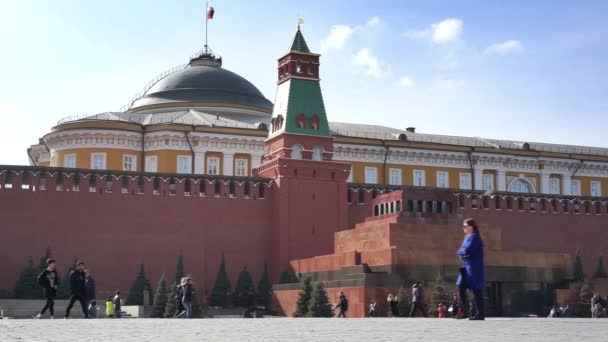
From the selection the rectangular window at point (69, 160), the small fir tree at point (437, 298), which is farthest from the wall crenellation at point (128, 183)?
the small fir tree at point (437, 298)

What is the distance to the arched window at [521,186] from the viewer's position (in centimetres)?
5181

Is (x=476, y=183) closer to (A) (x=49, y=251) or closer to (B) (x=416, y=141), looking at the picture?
(B) (x=416, y=141)

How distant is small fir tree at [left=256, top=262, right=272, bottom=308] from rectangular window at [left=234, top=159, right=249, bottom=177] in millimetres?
10901

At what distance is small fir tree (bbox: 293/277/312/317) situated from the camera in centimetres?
2982

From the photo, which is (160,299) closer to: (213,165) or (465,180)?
(213,165)

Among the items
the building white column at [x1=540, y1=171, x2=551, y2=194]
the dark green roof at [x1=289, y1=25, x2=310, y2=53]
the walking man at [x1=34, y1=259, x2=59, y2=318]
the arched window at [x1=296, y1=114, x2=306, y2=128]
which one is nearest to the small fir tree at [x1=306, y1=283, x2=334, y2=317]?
the arched window at [x1=296, y1=114, x2=306, y2=128]

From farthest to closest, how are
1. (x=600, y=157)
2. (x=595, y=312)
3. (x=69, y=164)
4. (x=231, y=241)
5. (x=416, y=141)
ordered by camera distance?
1. (x=600, y=157)
2. (x=416, y=141)
3. (x=69, y=164)
4. (x=231, y=241)
5. (x=595, y=312)

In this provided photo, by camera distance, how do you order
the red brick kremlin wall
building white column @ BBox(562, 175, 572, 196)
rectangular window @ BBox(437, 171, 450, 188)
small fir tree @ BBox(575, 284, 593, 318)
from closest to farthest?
small fir tree @ BBox(575, 284, 593, 318), the red brick kremlin wall, rectangular window @ BBox(437, 171, 450, 188), building white column @ BBox(562, 175, 572, 196)

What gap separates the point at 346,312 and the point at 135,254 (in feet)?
30.8

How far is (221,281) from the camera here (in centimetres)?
3522

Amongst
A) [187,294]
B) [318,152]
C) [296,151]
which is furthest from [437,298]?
[318,152]

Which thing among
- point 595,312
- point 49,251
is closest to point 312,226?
point 49,251

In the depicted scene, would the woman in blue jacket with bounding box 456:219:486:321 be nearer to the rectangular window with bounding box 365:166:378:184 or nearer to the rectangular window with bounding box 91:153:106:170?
the rectangular window with bounding box 91:153:106:170

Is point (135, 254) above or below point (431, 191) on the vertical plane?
below
